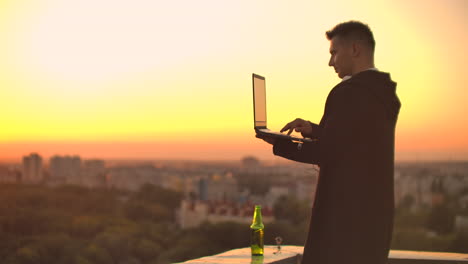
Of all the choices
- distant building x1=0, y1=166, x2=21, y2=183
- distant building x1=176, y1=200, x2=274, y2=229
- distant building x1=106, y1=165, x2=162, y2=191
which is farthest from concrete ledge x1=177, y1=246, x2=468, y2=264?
distant building x1=106, y1=165, x2=162, y2=191

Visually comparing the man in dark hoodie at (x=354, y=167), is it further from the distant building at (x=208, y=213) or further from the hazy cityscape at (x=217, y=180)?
the distant building at (x=208, y=213)

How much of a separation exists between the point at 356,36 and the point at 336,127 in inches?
9.5

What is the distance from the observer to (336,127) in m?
1.37

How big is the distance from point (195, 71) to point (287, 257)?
601 inches

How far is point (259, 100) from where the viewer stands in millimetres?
1781

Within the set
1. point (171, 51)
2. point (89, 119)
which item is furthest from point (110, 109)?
point (171, 51)

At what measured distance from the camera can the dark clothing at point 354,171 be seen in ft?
4.52

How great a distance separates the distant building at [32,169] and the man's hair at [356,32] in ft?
68.9

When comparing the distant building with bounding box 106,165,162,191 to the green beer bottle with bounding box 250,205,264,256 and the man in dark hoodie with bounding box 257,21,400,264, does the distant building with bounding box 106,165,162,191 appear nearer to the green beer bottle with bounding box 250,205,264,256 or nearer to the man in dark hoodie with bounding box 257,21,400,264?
the green beer bottle with bounding box 250,205,264,256

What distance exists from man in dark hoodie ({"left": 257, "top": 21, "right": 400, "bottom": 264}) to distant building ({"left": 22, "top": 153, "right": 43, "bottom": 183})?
21.0 metres

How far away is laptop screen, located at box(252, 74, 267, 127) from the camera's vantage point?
1.70m

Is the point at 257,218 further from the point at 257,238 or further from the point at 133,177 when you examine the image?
the point at 133,177

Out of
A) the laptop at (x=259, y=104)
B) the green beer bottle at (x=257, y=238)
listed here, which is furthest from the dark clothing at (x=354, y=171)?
the green beer bottle at (x=257, y=238)

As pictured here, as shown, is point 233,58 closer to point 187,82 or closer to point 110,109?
point 187,82
